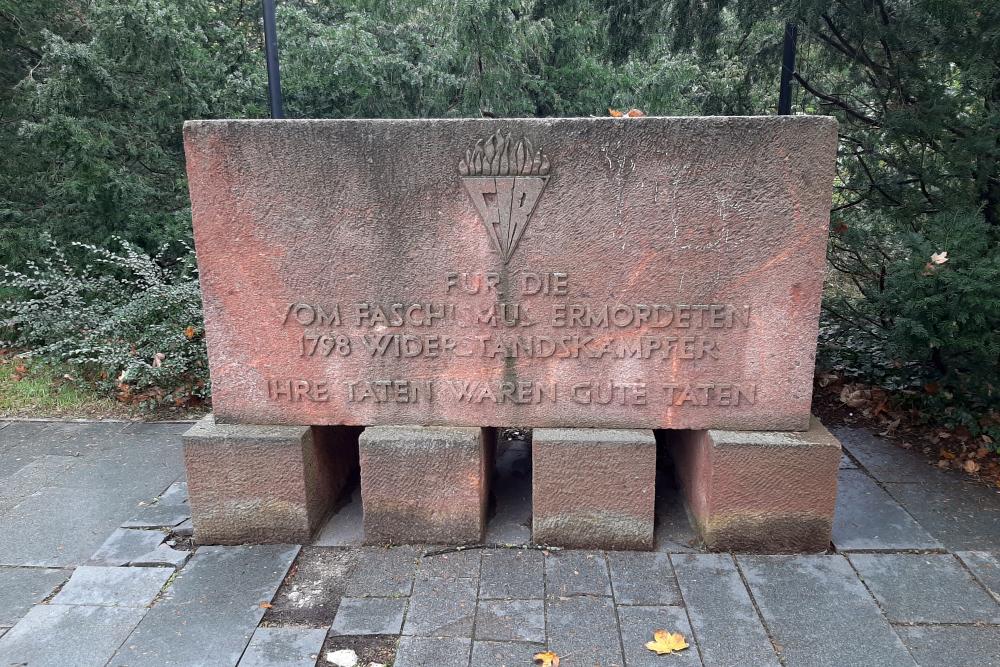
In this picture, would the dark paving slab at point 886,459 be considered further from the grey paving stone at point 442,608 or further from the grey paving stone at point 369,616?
the grey paving stone at point 369,616

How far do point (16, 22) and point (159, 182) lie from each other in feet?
6.08

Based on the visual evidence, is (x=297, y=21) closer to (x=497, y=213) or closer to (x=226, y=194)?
(x=226, y=194)

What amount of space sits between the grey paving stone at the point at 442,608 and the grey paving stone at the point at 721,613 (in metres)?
0.78

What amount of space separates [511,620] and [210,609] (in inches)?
42.4

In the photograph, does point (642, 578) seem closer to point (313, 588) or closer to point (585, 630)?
point (585, 630)

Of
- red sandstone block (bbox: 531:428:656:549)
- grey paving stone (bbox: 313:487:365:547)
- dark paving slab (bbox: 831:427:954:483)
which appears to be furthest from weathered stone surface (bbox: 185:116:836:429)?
dark paving slab (bbox: 831:427:954:483)

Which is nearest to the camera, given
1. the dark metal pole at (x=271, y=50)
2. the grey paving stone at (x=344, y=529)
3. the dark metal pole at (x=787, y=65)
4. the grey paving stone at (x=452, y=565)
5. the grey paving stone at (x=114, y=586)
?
the grey paving stone at (x=114, y=586)

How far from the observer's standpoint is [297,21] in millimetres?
6191

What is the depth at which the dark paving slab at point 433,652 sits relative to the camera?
2.10 m

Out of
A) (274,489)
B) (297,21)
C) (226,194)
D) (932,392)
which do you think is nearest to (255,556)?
(274,489)

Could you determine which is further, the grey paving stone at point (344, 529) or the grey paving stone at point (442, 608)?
the grey paving stone at point (344, 529)

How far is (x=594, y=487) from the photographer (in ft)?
8.79

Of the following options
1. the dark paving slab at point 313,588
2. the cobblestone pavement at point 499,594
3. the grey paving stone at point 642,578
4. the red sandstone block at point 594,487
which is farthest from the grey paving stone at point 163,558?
the grey paving stone at point 642,578

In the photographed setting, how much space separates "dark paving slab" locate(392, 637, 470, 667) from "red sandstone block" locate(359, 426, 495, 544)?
1.93 feet
